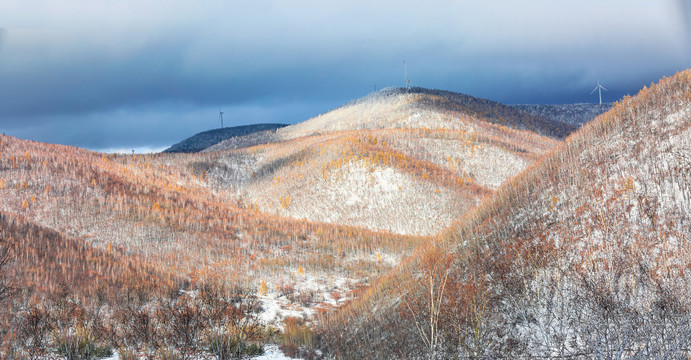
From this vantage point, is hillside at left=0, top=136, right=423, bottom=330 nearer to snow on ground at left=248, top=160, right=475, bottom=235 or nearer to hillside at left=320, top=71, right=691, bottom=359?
snow on ground at left=248, top=160, right=475, bottom=235

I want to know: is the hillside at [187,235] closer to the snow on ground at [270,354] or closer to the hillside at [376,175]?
the snow on ground at [270,354]

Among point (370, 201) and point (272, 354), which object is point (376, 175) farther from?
point (272, 354)

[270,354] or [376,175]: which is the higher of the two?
[376,175]

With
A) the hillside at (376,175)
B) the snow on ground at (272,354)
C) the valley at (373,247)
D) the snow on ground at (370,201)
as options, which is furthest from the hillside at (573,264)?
the snow on ground at (370,201)

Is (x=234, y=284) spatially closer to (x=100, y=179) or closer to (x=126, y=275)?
(x=126, y=275)

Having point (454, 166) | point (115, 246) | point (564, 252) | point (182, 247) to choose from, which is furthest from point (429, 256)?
point (454, 166)

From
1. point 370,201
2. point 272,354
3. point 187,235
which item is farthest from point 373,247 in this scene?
point 272,354

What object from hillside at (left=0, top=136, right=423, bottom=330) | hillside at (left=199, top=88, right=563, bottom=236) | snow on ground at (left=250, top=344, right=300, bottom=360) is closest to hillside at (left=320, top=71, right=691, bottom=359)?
snow on ground at (left=250, top=344, right=300, bottom=360)
